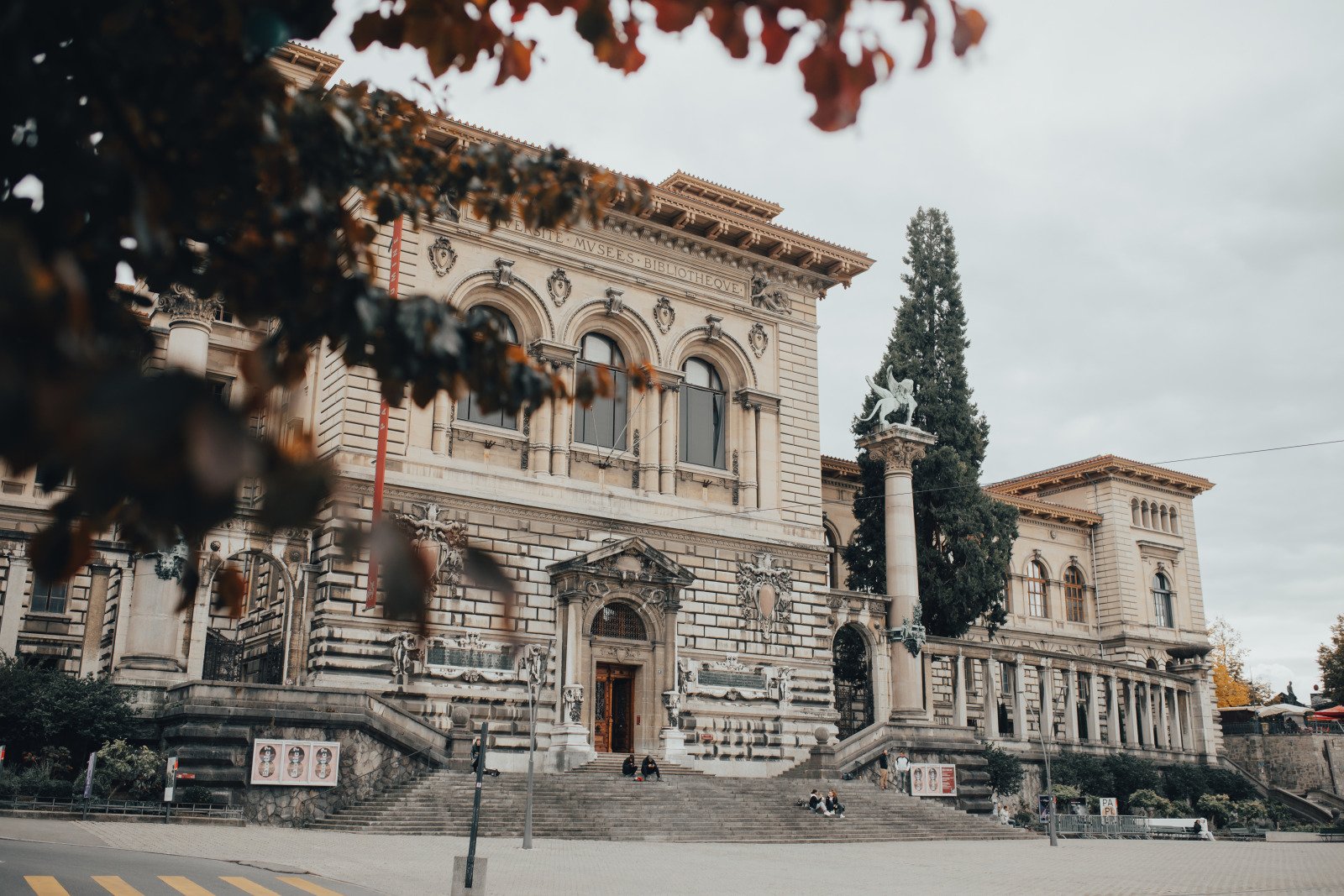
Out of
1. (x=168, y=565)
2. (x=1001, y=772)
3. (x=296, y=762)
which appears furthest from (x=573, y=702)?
(x=1001, y=772)

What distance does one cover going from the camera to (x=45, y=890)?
1299 centimetres

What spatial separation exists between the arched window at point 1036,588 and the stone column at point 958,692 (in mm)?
14506

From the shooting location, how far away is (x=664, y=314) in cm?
3541

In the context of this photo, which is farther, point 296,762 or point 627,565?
point 627,565

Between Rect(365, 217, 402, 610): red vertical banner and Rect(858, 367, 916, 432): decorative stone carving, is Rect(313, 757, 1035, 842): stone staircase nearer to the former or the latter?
Rect(365, 217, 402, 610): red vertical banner

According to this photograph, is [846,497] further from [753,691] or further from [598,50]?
[598,50]

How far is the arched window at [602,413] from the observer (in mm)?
33656

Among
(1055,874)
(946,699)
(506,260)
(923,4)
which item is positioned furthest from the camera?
(946,699)

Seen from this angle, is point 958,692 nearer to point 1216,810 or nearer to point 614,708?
point 1216,810

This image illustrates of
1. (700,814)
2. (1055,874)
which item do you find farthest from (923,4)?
(700,814)

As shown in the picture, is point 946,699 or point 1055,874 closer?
point 1055,874

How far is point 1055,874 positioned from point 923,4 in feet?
70.1

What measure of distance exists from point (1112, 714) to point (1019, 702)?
21.0 ft

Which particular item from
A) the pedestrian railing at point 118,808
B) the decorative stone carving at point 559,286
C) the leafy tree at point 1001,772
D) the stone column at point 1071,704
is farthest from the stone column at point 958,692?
the pedestrian railing at point 118,808
